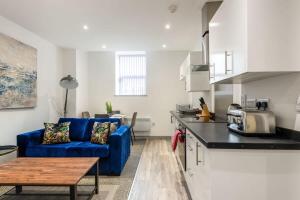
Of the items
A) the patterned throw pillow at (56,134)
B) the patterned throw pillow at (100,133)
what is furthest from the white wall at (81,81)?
the patterned throw pillow at (100,133)

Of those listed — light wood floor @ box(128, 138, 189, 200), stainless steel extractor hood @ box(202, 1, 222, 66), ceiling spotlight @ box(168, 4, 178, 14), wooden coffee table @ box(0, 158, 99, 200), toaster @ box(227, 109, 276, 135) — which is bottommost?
light wood floor @ box(128, 138, 189, 200)

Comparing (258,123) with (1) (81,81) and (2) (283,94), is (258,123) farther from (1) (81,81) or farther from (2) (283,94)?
(1) (81,81)

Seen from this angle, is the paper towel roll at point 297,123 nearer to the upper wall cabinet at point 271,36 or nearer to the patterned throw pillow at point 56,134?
the upper wall cabinet at point 271,36

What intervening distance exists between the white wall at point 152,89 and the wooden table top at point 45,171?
421 centimetres

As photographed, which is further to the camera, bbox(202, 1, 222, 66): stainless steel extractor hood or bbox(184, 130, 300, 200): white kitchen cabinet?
bbox(202, 1, 222, 66): stainless steel extractor hood

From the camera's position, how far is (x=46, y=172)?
243cm

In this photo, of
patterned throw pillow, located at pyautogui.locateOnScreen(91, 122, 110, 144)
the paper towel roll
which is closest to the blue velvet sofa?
patterned throw pillow, located at pyautogui.locateOnScreen(91, 122, 110, 144)

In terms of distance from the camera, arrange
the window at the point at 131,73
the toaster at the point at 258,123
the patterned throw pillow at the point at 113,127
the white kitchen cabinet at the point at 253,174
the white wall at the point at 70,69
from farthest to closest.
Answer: the window at the point at 131,73 < the white wall at the point at 70,69 < the patterned throw pillow at the point at 113,127 < the toaster at the point at 258,123 < the white kitchen cabinet at the point at 253,174

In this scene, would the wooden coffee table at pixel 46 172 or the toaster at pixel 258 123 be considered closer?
the toaster at pixel 258 123

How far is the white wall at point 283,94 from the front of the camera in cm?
178

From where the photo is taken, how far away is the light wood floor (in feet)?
9.51

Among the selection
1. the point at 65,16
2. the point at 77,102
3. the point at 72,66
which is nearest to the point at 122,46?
the point at 72,66

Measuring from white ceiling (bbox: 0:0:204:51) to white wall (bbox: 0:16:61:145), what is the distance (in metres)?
0.19

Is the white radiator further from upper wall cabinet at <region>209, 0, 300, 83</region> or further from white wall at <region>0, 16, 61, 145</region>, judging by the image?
upper wall cabinet at <region>209, 0, 300, 83</region>
